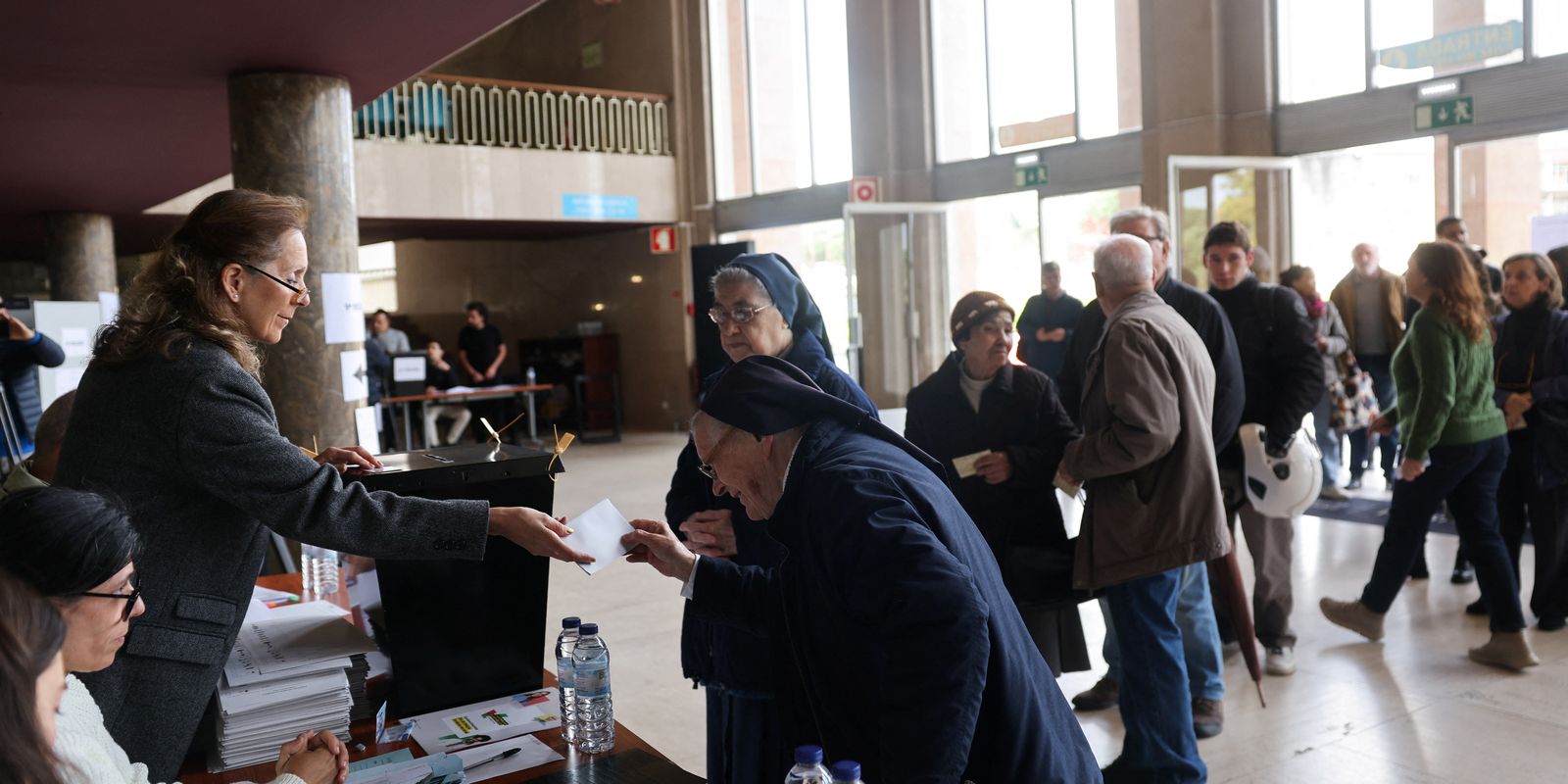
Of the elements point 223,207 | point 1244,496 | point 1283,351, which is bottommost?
point 1244,496

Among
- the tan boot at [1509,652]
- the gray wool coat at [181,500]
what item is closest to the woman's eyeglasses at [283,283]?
the gray wool coat at [181,500]

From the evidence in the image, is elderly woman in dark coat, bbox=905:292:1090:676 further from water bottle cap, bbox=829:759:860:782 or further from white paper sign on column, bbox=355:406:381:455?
white paper sign on column, bbox=355:406:381:455

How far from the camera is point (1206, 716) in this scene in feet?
12.7

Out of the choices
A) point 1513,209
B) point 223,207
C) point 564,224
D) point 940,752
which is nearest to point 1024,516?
point 940,752

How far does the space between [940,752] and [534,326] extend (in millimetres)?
16937

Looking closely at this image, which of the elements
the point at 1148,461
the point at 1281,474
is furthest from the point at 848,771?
the point at 1281,474

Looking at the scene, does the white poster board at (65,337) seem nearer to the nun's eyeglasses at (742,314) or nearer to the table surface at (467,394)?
the table surface at (467,394)

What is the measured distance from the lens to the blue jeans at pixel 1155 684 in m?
3.27

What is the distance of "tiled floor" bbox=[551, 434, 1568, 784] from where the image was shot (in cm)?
360

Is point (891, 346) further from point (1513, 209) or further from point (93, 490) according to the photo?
point (93, 490)

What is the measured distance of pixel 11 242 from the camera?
13648 millimetres

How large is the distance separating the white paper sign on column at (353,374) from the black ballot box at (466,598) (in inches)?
104

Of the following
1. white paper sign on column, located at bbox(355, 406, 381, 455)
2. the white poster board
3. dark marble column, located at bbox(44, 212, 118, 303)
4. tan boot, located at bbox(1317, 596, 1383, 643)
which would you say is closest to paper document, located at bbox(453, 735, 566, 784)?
white paper sign on column, located at bbox(355, 406, 381, 455)

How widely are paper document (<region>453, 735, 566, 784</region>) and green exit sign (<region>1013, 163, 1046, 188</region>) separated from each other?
10467 millimetres
